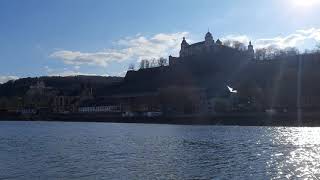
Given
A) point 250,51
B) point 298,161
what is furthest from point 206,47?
point 298,161

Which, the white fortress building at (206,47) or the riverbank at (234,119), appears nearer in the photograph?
the riverbank at (234,119)

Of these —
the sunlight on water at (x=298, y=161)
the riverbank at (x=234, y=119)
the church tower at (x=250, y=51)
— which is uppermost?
the church tower at (x=250, y=51)

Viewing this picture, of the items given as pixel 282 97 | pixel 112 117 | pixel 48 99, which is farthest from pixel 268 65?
pixel 48 99

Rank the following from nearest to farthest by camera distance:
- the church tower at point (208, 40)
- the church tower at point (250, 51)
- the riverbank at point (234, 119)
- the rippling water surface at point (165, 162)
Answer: the rippling water surface at point (165, 162)
the riverbank at point (234, 119)
the church tower at point (250, 51)
the church tower at point (208, 40)

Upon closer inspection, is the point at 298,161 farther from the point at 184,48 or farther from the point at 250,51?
the point at 184,48

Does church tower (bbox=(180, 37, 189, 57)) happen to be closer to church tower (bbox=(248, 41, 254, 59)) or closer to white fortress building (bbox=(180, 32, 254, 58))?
white fortress building (bbox=(180, 32, 254, 58))

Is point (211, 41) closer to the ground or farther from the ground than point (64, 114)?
farther from the ground

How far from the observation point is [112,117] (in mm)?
129375

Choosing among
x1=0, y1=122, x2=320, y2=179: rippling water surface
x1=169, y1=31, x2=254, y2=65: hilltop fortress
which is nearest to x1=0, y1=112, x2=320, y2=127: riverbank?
x1=0, y1=122, x2=320, y2=179: rippling water surface

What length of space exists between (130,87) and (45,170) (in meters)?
146

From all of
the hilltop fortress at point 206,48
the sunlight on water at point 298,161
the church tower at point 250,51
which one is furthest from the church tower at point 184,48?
the sunlight on water at point 298,161

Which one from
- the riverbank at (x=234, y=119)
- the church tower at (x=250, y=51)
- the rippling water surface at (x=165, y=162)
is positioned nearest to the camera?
the rippling water surface at (x=165, y=162)

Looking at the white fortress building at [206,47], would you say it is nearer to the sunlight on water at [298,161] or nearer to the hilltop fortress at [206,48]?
the hilltop fortress at [206,48]

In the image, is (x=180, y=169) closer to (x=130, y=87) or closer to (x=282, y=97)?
(x=282, y=97)
